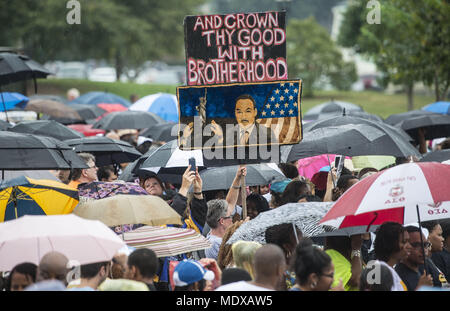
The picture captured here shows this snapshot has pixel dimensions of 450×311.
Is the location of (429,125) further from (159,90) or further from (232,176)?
(159,90)

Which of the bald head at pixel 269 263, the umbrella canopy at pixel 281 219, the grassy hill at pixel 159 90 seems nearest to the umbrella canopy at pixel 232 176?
the umbrella canopy at pixel 281 219

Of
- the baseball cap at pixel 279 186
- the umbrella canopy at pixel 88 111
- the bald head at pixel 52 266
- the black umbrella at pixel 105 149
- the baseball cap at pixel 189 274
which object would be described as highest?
the umbrella canopy at pixel 88 111

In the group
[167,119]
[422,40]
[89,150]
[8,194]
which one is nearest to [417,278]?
[8,194]

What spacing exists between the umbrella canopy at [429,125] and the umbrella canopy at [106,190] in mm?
8527

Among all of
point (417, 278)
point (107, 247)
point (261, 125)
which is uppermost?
point (261, 125)

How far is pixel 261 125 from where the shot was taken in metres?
8.30

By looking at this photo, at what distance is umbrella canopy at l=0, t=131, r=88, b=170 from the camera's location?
8141 millimetres

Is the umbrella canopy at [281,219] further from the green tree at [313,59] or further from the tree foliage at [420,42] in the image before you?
the green tree at [313,59]

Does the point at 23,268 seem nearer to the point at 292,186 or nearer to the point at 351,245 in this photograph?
the point at 351,245

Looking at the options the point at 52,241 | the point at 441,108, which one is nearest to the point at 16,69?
the point at 52,241

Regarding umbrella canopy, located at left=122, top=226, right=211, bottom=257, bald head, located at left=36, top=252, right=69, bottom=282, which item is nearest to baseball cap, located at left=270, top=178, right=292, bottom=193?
umbrella canopy, located at left=122, top=226, right=211, bottom=257

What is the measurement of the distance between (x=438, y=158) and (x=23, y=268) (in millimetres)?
6476

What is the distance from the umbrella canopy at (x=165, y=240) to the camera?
7.09 m

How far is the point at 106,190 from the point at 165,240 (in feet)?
4.46
